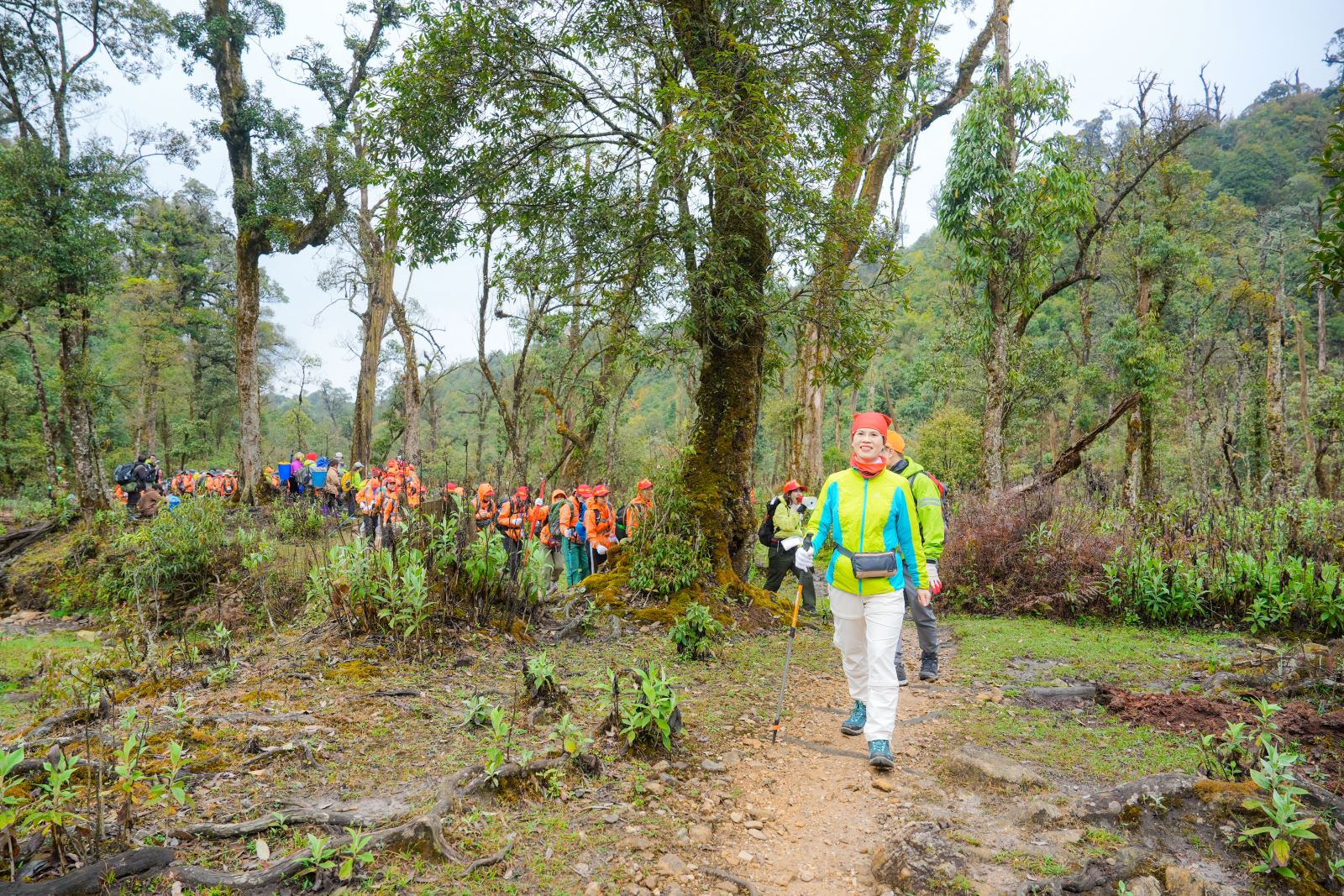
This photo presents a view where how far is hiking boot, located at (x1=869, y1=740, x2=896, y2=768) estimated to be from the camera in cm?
393

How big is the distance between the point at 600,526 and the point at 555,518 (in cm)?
97

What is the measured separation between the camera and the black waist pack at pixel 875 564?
4.00 meters

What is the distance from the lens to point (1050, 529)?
9.02m

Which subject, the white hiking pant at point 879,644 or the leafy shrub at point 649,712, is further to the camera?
the white hiking pant at point 879,644

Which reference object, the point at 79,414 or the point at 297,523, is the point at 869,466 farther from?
the point at 79,414

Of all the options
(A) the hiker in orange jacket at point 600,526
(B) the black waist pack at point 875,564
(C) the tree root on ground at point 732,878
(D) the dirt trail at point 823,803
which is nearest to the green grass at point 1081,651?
(D) the dirt trail at point 823,803

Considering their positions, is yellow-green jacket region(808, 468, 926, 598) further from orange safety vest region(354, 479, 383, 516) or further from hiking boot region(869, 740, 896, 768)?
orange safety vest region(354, 479, 383, 516)

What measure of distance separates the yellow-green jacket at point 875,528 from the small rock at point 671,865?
1.93 metres

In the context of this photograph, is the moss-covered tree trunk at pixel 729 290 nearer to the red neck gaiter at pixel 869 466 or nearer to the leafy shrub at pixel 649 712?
the red neck gaiter at pixel 869 466

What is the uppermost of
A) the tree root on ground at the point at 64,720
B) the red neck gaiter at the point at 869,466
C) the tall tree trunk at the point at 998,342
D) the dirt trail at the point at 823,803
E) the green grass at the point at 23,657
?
the tall tree trunk at the point at 998,342

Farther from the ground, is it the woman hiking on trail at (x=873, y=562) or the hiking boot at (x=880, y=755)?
the woman hiking on trail at (x=873, y=562)

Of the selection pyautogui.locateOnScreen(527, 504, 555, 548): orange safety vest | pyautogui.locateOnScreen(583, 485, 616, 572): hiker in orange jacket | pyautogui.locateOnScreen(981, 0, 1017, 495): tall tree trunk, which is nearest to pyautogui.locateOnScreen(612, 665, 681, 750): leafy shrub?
pyautogui.locateOnScreen(583, 485, 616, 572): hiker in orange jacket

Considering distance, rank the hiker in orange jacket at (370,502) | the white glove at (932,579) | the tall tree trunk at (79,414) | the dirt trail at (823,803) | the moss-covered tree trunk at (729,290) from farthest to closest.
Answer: the tall tree trunk at (79,414)
the hiker in orange jacket at (370,502)
the moss-covered tree trunk at (729,290)
the white glove at (932,579)
the dirt trail at (823,803)

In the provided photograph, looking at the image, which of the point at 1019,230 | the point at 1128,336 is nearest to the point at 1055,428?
the point at 1128,336
